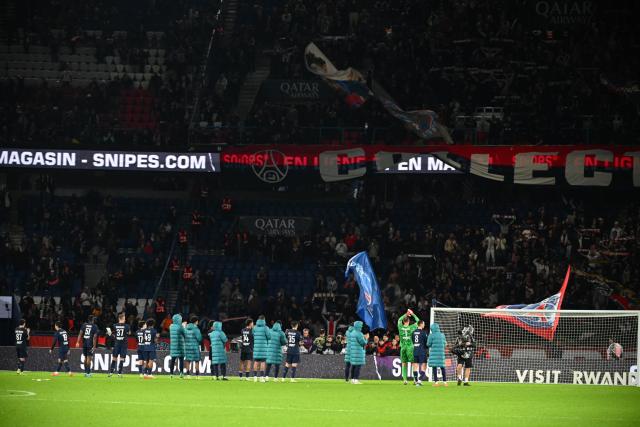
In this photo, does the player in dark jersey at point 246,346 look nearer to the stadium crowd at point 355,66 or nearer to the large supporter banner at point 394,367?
the large supporter banner at point 394,367

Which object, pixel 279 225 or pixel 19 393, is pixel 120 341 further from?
pixel 279 225

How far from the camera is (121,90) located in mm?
44688

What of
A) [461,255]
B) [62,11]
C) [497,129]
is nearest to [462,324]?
[461,255]

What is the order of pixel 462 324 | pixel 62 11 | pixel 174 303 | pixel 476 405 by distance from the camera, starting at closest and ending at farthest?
pixel 476 405, pixel 462 324, pixel 174 303, pixel 62 11

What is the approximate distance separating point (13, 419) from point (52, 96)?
2785 cm

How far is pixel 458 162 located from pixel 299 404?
712 inches

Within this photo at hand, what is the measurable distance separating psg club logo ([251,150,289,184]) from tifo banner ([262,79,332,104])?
5580 millimetres

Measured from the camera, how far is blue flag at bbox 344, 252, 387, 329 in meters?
32.4

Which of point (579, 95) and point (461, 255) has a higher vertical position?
point (579, 95)

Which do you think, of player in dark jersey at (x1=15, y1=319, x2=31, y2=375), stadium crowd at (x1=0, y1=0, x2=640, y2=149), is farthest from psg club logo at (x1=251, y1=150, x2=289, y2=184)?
player in dark jersey at (x1=15, y1=319, x2=31, y2=375)

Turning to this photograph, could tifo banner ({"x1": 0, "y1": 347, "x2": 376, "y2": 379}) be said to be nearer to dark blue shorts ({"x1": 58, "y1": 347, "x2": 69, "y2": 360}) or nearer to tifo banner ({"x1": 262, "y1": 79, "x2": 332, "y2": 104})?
dark blue shorts ({"x1": 58, "y1": 347, "x2": 69, "y2": 360})

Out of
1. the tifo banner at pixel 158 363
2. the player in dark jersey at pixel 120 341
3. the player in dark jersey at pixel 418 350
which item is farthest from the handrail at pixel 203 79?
the player in dark jersey at pixel 418 350

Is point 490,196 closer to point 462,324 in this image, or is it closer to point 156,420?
point 462,324

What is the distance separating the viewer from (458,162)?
124 feet
